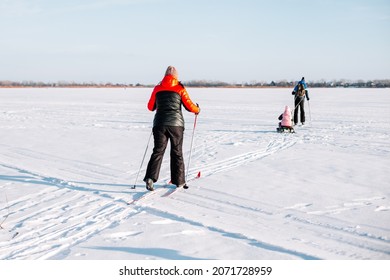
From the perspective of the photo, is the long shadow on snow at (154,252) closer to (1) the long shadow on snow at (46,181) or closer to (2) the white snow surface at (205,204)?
(2) the white snow surface at (205,204)

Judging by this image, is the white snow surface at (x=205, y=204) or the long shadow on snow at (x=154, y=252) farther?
the white snow surface at (x=205, y=204)

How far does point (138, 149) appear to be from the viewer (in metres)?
8.89

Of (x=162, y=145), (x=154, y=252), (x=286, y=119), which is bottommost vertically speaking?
(x=154, y=252)

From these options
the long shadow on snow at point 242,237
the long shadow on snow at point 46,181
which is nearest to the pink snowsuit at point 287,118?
the long shadow on snow at point 46,181

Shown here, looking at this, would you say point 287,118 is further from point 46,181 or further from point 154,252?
point 154,252

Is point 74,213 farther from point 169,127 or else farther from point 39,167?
point 39,167

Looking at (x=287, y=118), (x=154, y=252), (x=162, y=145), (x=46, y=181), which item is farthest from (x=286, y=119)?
(x=154, y=252)

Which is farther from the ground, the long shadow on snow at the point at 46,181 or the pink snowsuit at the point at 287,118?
the pink snowsuit at the point at 287,118

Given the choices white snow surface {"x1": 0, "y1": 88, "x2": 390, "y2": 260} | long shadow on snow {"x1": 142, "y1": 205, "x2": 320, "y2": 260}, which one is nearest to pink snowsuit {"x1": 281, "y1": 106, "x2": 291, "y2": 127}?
white snow surface {"x1": 0, "y1": 88, "x2": 390, "y2": 260}

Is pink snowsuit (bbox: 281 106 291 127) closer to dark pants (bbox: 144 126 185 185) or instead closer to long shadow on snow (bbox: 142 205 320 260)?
dark pants (bbox: 144 126 185 185)

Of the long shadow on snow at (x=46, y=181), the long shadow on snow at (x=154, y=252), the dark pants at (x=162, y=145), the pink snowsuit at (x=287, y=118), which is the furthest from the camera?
the pink snowsuit at (x=287, y=118)

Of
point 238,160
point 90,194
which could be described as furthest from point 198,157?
point 90,194

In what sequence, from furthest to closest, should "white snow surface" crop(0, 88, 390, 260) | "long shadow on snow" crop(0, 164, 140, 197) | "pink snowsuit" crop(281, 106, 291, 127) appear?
"pink snowsuit" crop(281, 106, 291, 127), "long shadow on snow" crop(0, 164, 140, 197), "white snow surface" crop(0, 88, 390, 260)
